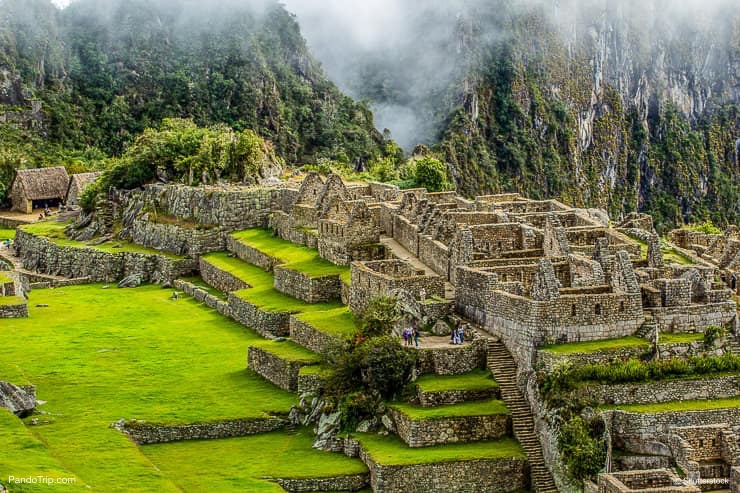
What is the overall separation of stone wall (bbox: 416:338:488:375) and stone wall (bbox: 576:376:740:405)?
401cm

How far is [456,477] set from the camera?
38.1m

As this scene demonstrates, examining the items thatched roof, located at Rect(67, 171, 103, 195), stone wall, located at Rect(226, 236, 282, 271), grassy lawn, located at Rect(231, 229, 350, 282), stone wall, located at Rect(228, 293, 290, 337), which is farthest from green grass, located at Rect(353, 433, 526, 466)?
thatched roof, located at Rect(67, 171, 103, 195)

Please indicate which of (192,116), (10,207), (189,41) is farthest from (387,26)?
(10,207)

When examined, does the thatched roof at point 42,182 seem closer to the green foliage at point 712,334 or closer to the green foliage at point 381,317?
the green foliage at point 381,317

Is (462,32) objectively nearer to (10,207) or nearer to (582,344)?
(10,207)

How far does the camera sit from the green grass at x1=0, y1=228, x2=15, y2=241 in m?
81.3

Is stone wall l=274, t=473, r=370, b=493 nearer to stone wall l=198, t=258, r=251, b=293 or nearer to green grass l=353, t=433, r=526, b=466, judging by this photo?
green grass l=353, t=433, r=526, b=466

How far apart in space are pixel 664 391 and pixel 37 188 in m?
58.9

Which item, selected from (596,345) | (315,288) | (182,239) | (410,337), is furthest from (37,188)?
(596,345)

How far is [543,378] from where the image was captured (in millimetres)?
38969

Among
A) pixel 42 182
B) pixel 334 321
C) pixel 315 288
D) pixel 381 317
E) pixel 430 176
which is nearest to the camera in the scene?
pixel 381 317

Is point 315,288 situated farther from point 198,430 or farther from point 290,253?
point 198,430

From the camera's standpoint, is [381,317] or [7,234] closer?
[381,317]

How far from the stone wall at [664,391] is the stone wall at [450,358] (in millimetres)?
4013
